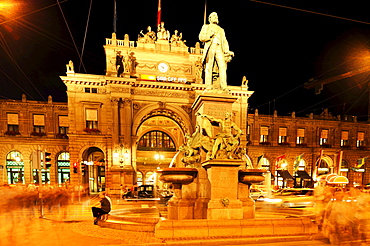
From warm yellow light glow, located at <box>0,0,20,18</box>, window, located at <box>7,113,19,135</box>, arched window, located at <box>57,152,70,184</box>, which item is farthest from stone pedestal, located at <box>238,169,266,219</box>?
window, located at <box>7,113,19,135</box>

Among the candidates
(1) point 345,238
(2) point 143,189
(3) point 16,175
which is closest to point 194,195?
(1) point 345,238

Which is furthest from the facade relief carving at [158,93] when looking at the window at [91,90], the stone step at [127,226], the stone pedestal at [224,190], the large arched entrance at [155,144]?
the stone pedestal at [224,190]

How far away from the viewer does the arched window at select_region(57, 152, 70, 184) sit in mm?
37344

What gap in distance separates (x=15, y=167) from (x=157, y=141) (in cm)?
2331

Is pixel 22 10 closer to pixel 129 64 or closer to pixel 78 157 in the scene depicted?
pixel 129 64

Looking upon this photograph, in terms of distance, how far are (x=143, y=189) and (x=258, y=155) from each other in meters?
26.0

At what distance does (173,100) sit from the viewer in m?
34.8

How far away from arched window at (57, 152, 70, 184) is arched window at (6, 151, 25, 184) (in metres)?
5.15

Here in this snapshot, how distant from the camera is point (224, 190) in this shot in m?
7.47

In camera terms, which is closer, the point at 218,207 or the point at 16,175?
the point at 218,207

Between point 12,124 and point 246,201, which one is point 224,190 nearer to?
point 246,201

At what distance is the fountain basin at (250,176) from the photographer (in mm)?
7719

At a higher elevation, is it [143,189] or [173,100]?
[173,100]

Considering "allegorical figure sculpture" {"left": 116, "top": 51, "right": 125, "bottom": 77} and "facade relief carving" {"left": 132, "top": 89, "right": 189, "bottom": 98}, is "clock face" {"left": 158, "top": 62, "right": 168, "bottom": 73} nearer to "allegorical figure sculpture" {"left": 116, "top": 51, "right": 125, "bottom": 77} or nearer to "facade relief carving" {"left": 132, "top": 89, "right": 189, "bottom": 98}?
"facade relief carving" {"left": 132, "top": 89, "right": 189, "bottom": 98}
